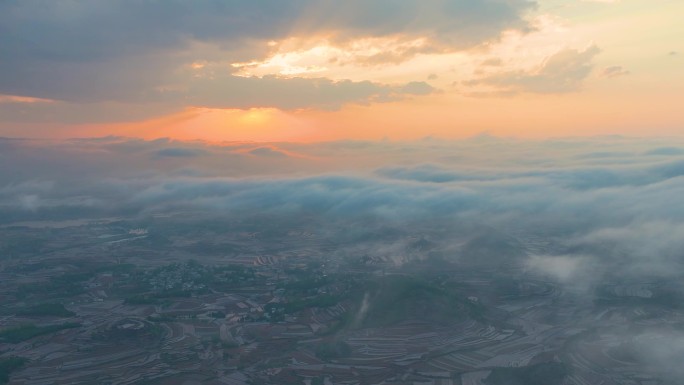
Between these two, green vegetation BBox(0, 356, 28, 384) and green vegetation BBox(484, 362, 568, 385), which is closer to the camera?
green vegetation BBox(484, 362, 568, 385)

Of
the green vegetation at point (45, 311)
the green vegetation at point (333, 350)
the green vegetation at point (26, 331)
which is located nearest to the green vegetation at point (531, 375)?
the green vegetation at point (333, 350)

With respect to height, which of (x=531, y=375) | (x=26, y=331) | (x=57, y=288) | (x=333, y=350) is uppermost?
(x=26, y=331)

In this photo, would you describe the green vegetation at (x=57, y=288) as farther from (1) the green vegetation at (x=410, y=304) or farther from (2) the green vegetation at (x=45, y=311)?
(1) the green vegetation at (x=410, y=304)

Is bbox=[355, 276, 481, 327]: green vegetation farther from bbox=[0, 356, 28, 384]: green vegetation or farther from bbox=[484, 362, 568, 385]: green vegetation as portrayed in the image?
bbox=[0, 356, 28, 384]: green vegetation

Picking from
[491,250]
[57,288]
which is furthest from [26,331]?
[491,250]

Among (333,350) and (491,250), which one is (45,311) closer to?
(333,350)

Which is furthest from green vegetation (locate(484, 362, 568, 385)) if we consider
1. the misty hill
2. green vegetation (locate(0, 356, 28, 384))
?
the misty hill
